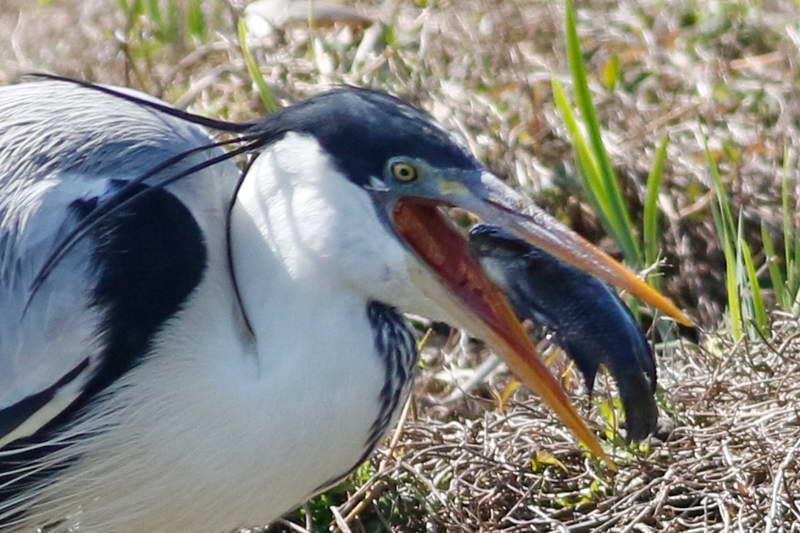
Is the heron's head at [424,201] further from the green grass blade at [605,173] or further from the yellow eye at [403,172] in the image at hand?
the green grass blade at [605,173]

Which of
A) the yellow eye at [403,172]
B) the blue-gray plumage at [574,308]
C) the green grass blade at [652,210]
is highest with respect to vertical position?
the yellow eye at [403,172]

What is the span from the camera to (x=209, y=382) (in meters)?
2.60

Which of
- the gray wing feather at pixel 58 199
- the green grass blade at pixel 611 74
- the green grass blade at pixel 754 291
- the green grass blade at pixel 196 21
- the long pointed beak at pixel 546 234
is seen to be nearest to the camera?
the long pointed beak at pixel 546 234

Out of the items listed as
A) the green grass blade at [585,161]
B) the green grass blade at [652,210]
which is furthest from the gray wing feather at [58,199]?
the green grass blade at [652,210]

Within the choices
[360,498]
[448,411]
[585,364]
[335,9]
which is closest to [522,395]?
[448,411]

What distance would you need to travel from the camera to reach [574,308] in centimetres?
267

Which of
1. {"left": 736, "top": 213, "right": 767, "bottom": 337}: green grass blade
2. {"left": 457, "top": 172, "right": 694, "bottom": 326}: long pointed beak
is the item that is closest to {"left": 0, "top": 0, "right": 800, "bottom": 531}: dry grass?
{"left": 736, "top": 213, "right": 767, "bottom": 337}: green grass blade

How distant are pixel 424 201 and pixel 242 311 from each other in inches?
16.1

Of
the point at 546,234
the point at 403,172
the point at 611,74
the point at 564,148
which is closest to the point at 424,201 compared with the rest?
the point at 403,172

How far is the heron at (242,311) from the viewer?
2.53 m

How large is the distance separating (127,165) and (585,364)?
3.25ft

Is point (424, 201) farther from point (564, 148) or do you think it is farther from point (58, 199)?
point (564, 148)

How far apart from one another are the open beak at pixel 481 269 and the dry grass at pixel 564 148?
59 centimetres

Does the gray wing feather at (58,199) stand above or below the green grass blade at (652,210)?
above
